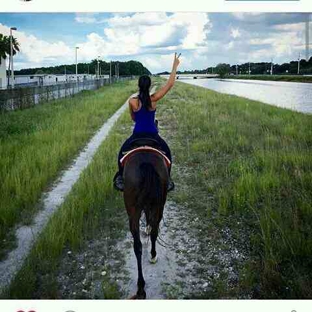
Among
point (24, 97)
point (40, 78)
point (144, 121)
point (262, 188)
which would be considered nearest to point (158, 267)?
point (144, 121)

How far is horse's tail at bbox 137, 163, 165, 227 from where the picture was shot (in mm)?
3475

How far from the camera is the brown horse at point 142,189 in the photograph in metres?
3.48

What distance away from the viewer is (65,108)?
57.1 ft

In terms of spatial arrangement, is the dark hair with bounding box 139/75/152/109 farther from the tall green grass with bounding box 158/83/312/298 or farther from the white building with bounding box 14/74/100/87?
the white building with bounding box 14/74/100/87

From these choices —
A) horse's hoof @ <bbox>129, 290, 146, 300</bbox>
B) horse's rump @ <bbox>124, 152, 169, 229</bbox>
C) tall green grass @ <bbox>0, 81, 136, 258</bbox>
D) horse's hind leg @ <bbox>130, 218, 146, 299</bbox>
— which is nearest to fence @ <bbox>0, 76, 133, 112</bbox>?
tall green grass @ <bbox>0, 81, 136, 258</bbox>

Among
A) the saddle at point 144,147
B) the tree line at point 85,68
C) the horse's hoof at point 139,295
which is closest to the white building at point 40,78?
the tree line at point 85,68

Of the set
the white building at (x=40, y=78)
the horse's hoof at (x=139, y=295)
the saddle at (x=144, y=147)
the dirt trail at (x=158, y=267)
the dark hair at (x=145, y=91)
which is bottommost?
the dirt trail at (x=158, y=267)

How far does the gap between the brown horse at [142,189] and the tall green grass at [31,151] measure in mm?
1785

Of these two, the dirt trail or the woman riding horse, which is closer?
the dirt trail

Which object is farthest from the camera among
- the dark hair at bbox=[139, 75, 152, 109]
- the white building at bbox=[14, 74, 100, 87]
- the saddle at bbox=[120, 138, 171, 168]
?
the white building at bbox=[14, 74, 100, 87]

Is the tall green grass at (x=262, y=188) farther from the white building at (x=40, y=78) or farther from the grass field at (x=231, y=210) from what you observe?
Result: the white building at (x=40, y=78)

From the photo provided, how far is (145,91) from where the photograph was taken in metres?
3.88

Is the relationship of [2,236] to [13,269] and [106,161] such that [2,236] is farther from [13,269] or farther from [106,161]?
[106,161]

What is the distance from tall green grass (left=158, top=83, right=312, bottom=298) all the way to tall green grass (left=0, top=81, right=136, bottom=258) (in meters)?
2.40
